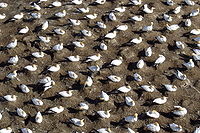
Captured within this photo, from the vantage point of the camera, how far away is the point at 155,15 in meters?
11.6

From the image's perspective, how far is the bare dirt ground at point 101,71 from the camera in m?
8.95

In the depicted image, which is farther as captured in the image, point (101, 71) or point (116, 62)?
point (116, 62)

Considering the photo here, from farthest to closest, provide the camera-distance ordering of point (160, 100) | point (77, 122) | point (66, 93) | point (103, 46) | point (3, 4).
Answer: point (3, 4) → point (103, 46) → point (66, 93) → point (160, 100) → point (77, 122)

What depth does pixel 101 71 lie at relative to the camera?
9977 millimetres

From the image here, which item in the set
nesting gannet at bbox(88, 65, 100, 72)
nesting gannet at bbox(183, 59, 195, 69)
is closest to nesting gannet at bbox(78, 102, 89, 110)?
nesting gannet at bbox(88, 65, 100, 72)

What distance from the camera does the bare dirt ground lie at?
8.95 m

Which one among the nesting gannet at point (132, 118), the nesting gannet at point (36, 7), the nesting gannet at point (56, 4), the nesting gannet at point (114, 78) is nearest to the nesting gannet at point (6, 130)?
the nesting gannet at point (132, 118)

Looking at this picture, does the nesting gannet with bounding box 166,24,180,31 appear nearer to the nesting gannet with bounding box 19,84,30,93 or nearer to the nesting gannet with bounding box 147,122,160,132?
the nesting gannet with bounding box 147,122,160,132

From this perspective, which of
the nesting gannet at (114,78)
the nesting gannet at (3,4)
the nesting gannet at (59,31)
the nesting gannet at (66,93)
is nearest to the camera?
the nesting gannet at (66,93)

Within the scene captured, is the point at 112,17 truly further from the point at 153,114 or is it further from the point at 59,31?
the point at 153,114

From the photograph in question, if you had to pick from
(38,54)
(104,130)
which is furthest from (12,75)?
(104,130)

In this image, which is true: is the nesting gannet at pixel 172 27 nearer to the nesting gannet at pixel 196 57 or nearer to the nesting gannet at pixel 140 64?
the nesting gannet at pixel 196 57

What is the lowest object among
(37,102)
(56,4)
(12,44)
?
(37,102)

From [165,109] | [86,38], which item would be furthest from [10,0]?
[165,109]
